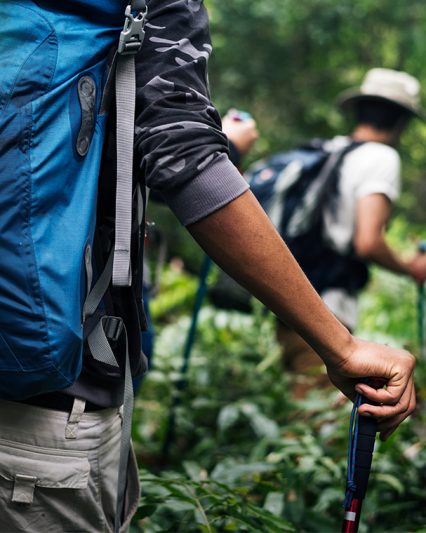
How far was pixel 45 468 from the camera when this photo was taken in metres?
1.71

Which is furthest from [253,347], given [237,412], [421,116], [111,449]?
[111,449]

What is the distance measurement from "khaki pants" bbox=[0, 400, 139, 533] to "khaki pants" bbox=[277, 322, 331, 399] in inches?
120

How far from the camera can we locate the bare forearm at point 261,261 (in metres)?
1.62

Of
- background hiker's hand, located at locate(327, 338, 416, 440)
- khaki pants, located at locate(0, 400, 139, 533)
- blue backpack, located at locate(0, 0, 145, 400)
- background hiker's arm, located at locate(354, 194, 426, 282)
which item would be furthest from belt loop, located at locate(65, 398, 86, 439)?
background hiker's arm, located at locate(354, 194, 426, 282)

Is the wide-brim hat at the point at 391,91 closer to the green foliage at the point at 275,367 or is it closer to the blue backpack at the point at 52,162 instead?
the green foliage at the point at 275,367

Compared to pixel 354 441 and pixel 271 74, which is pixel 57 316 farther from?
pixel 271 74

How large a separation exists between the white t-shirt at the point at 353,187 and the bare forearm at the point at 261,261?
275 cm

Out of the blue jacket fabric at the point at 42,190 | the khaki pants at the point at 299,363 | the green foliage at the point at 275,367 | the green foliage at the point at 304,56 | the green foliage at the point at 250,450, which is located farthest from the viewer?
the green foliage at the point at 304,56

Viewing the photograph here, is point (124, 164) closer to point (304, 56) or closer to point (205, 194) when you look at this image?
point (205, 194)

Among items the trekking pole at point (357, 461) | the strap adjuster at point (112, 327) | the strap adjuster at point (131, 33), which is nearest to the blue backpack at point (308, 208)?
the trekking pole at point (357, 461)

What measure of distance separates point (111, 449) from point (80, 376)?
225 millimetres

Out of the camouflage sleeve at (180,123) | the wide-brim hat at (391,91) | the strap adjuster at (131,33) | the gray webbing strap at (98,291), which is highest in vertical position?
the strap adjuster at (131,33)

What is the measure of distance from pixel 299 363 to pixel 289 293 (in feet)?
11.4

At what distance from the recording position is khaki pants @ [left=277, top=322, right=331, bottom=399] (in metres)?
4.86
